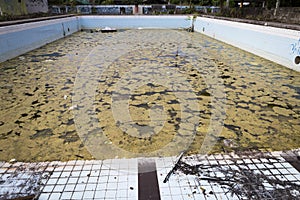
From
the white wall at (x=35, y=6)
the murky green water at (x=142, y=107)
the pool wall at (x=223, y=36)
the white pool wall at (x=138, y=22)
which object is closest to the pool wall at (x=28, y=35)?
the pool wall at (x=223, y=36)

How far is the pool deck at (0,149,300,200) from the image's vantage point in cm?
132

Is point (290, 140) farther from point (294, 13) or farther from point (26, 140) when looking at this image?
point (294, 13)

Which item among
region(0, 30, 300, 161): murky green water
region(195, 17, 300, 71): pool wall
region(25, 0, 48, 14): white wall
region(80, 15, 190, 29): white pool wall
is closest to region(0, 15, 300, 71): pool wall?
region(195, 17, 300, 71): pool wall

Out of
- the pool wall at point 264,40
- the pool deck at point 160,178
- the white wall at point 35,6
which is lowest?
the pool deck at point 160,178

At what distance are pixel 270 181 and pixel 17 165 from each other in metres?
1.76

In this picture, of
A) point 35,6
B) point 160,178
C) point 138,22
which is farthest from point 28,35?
point 35,6

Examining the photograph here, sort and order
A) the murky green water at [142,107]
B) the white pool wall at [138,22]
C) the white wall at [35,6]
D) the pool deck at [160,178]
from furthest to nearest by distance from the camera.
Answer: the white wall at [35,6], the white pool wall at [138,22], the murky green water at [142,107], the pool deck at [160,178]

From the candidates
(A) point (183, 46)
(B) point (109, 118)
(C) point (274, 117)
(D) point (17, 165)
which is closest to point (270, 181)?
(C) point (274, 117)

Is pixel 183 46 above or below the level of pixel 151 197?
above

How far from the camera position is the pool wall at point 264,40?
402 cm

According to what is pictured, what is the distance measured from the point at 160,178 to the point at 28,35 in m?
5.71

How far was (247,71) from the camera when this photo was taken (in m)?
3.90

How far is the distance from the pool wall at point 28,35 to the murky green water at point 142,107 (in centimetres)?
38

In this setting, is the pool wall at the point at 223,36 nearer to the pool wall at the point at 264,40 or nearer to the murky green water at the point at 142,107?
the pool wall at the point at 264,40
